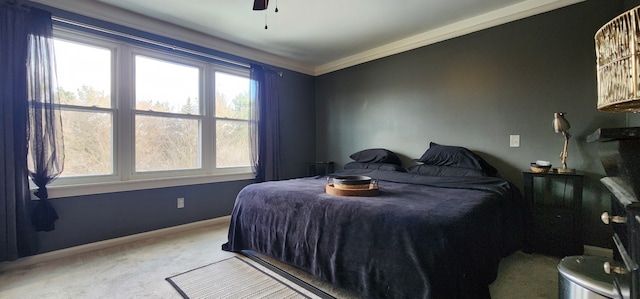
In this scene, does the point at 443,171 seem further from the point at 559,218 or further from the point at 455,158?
the point at 559,218

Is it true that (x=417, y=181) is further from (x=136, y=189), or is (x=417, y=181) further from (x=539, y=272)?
(x=136, y=189)

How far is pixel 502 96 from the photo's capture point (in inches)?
112

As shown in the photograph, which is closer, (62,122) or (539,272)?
(539,272)

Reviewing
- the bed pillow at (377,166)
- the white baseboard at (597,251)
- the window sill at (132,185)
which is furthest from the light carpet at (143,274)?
the bed pillow at (377,166)

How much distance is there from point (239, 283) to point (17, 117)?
2305 mm

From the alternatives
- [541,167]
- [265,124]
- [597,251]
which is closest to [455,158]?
[541,167]

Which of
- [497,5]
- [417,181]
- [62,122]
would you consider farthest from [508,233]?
[62,122]

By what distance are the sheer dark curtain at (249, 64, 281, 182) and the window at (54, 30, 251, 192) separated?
16 centimetres

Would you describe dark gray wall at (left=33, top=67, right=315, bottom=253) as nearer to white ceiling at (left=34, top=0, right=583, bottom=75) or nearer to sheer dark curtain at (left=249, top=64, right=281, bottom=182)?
sheer dark curtain at (left=249, top=64, right=281, bottom=182)

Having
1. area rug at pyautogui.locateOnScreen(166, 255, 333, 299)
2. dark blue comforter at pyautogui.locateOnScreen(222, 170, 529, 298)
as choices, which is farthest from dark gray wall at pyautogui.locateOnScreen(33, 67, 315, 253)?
area rug at pyautogui.locateOnScreen(166, 255, 333, 299)

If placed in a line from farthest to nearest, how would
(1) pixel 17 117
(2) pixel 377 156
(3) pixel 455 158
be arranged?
(2) pixel 377 156 < (3) pixel 455 158 < (1) pixel 17 117

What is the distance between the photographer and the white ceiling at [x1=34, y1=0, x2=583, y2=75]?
2611 mm

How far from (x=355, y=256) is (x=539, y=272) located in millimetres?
1532

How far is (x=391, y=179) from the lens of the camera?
283 cm
